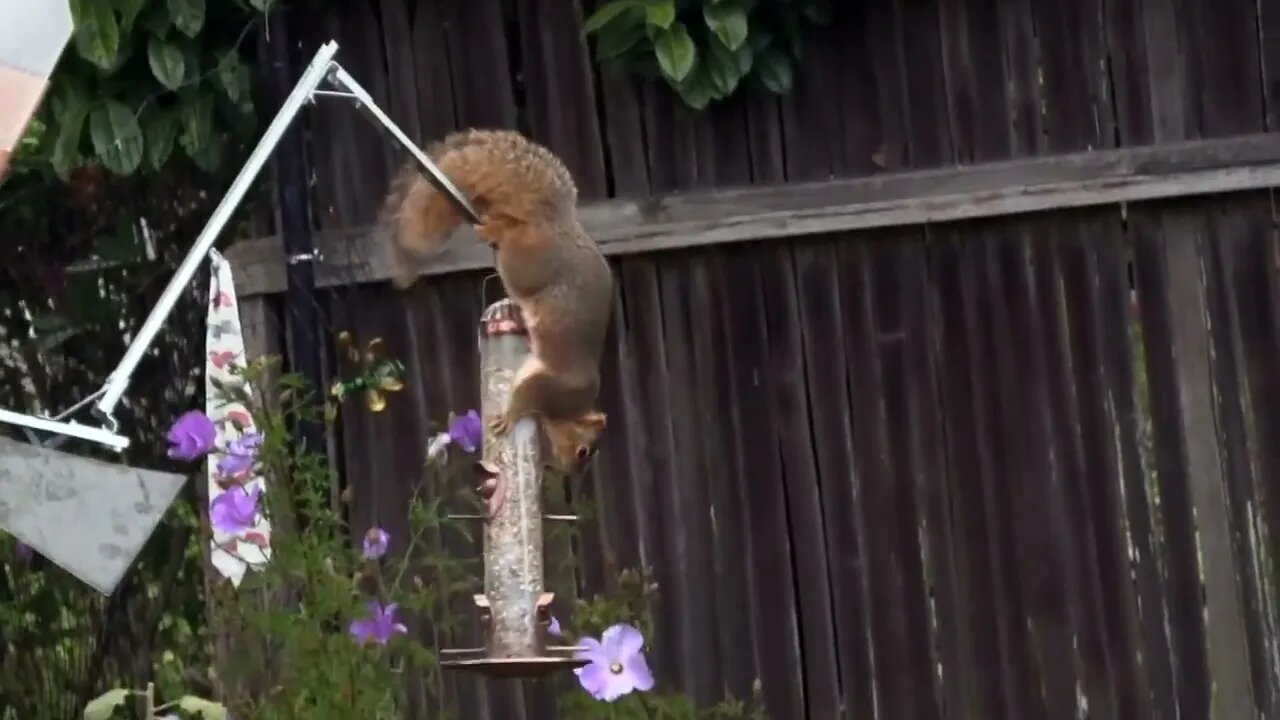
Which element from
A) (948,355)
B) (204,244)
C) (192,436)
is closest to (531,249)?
(204,244)

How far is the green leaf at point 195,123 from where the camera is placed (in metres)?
3.00

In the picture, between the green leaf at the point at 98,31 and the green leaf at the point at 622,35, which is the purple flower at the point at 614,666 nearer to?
the green leaf at the point at 622,35

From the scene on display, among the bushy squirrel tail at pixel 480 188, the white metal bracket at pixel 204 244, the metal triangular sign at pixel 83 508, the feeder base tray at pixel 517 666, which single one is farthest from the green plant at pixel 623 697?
the metal triangular sign at pixel 83 508

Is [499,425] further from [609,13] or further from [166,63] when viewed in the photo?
[166,63]

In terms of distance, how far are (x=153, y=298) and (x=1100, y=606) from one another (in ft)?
5.95

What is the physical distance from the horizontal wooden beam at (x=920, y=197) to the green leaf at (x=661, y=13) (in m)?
0.32

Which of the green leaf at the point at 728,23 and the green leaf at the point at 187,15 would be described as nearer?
the green leaf at the point at 728,23

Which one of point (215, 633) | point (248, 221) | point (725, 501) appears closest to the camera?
point (215, 633)

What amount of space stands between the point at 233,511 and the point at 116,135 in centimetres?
89

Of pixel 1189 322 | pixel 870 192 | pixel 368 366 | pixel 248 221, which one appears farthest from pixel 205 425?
pixel 1189 322

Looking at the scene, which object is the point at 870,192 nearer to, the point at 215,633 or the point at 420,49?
the point at 420,49

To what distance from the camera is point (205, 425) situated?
7.98ft

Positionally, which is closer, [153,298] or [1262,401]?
[1262,401]

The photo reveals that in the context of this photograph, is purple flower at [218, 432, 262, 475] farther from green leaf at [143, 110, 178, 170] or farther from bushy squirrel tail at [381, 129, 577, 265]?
green leaf at [143, 110, 178, 170]
